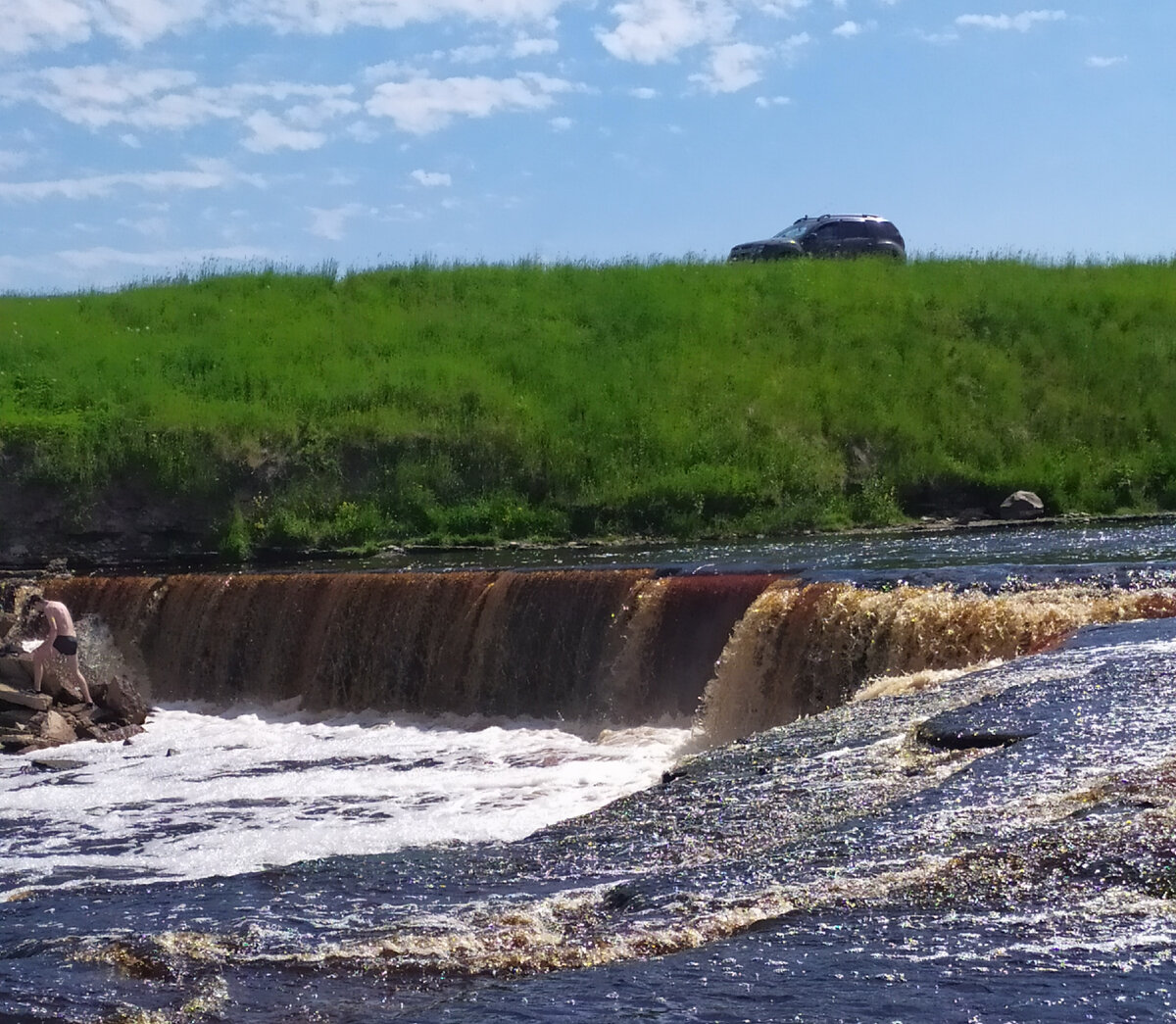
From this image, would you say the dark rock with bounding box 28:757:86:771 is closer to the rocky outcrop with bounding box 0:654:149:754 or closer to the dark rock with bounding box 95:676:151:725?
the rocky outcrop with bounding box 0:654:149:754

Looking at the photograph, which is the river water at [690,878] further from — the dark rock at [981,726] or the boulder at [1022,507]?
the boulder at [1022,507]

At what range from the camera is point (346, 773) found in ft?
46.4

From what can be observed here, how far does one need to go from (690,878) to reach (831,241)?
30007mm

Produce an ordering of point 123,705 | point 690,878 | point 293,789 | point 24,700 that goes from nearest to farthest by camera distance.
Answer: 1. point 690,878
2. point 293,789
3. point 24,700
4. point 123,705

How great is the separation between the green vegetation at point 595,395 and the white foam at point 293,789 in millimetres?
9020

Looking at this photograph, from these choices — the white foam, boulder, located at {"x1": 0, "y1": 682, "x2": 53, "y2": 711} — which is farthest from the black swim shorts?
the white foam

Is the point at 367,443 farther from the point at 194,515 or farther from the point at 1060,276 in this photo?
the point at 1060,276

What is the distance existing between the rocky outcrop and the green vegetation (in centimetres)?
798

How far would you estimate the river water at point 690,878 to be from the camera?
5.96 meters

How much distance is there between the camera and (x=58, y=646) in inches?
643

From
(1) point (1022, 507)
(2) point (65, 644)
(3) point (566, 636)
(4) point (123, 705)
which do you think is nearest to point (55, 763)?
(2) point (65, 644)

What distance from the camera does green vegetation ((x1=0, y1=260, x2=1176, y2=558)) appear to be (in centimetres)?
2578

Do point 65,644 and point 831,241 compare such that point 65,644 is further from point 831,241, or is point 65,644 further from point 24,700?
point 831,241

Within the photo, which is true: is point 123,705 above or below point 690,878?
below
